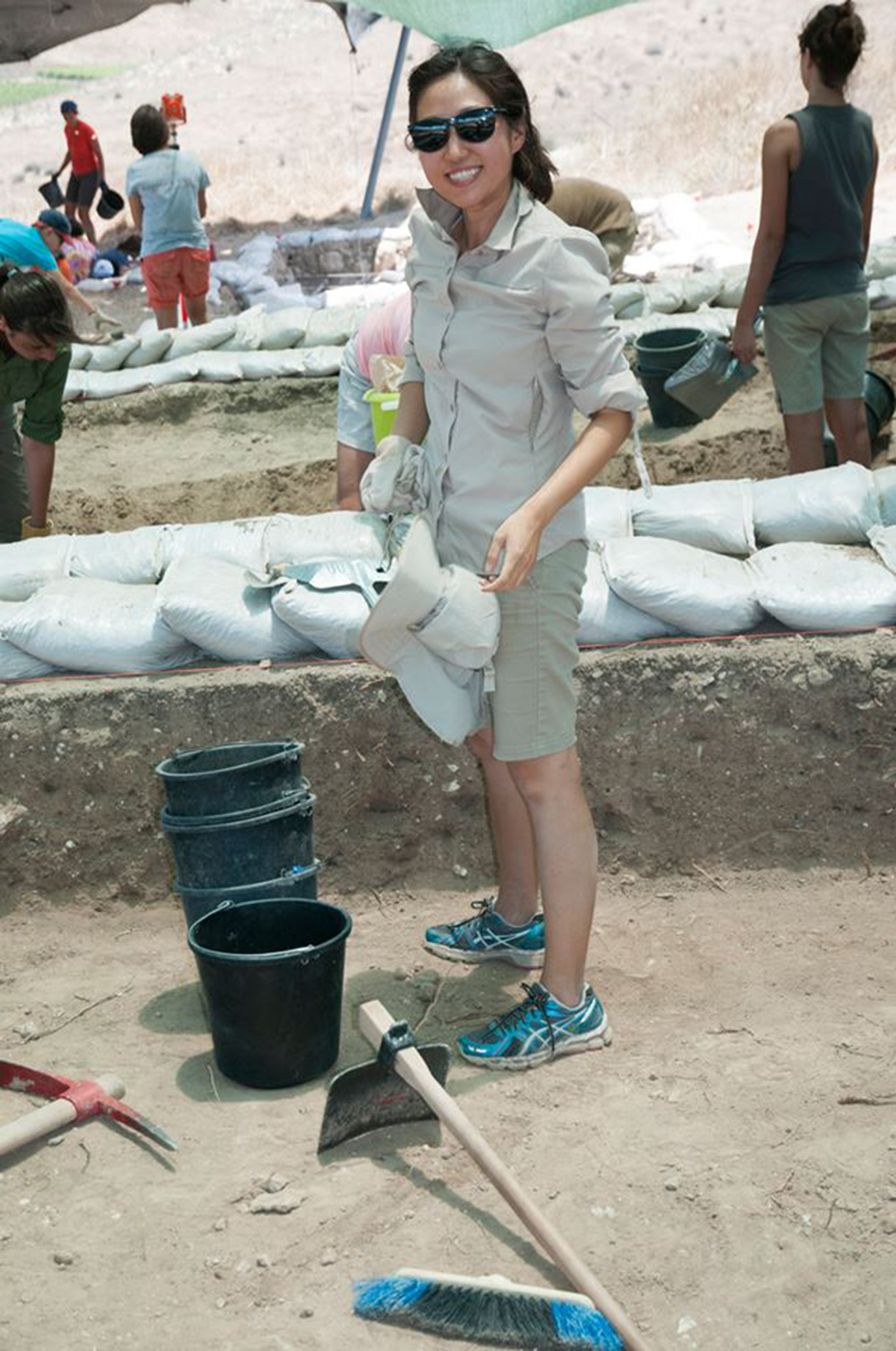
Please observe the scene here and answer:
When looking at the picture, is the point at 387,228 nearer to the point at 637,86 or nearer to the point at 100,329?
the point at 100,329

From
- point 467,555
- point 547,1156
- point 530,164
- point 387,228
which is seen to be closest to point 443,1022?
point 547,1156

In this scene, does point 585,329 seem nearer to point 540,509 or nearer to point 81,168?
point 540,509

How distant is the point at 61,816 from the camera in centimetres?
359

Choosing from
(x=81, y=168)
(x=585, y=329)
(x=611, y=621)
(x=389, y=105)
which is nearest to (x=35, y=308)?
(x=611, y=621)

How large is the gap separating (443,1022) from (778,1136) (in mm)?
725

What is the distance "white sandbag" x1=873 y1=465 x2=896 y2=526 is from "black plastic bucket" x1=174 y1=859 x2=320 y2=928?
187cm

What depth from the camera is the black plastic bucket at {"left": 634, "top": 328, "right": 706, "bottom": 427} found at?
6.26 metres

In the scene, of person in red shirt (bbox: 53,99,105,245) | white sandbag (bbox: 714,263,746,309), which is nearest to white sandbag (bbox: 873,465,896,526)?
white sandbag (bbox: 714,263,746,309)

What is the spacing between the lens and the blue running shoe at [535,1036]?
2.77m

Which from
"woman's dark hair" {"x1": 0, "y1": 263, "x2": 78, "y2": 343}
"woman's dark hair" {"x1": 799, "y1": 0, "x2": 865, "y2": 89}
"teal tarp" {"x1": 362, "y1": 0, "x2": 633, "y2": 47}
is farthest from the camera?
"teal tarp" {"x1": 362, "y1": 0, "x2": 633, "y2": 47}

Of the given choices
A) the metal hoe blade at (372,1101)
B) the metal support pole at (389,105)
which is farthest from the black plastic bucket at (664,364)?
the metal support pole at (389,105)

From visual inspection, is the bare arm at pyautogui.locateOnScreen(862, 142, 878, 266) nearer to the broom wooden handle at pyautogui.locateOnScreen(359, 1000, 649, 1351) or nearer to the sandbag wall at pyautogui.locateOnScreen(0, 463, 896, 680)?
the sandbag wall at pyautogui.locateOnScreen(0, 463, 896, 680)

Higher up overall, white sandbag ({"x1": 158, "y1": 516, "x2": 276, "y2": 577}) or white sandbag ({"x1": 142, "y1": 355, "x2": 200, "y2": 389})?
white sandbag ({"x1": 158, "y1": 516, "x2": 276, "y2": 577})

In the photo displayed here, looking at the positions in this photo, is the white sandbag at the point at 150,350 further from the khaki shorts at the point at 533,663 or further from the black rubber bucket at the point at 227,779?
the khaki shorts at the point at 533,663
